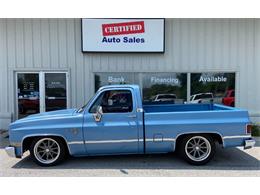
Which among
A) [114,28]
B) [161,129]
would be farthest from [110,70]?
[161,129]

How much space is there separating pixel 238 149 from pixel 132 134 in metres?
3.32

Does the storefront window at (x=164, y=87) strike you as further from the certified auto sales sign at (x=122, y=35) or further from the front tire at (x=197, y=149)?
the front tire at (x=197, y=149)

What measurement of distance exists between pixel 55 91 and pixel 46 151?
4.69 meters

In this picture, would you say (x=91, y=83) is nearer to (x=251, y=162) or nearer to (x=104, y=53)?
(x=104, y=53)

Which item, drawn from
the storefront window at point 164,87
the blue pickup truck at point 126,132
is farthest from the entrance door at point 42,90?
the blue pickup truck at point 126,132

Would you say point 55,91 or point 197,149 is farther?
point 55,91

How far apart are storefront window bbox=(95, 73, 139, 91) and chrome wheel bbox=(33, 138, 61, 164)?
4629mm

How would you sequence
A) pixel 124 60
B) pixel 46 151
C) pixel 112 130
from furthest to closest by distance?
pixel 124 60 < pixel 46 151 < pixel 112 130

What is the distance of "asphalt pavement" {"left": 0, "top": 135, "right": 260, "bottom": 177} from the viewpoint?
5422mm

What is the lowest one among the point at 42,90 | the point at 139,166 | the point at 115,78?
the point at 139,166

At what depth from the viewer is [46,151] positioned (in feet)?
19.4

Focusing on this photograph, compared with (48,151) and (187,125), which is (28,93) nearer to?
(48,151)

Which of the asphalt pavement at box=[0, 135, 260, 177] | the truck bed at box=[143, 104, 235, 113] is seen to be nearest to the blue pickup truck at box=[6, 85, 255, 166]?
the asphalt pavement at box=[0, 135, 260, 177]

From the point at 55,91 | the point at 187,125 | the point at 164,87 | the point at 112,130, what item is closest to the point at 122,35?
the point at 164,87
